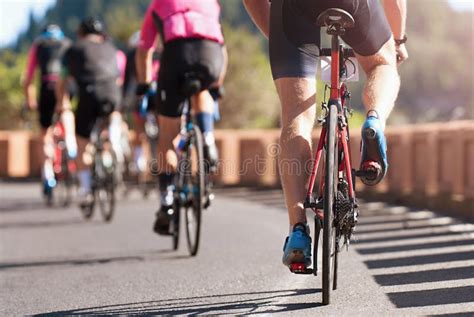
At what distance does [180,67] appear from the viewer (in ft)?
23.4

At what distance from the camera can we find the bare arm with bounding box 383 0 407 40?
5.10 metres

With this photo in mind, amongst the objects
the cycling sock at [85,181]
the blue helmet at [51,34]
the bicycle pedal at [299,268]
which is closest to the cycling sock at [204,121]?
the bicycle pedal at [299,268]

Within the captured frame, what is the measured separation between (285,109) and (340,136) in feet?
0.93

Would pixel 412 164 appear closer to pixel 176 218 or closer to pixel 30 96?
pixel 30 96

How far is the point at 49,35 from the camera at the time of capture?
1316cm

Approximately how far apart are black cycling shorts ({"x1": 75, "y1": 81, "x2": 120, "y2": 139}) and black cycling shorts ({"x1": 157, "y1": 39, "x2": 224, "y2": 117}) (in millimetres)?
3489

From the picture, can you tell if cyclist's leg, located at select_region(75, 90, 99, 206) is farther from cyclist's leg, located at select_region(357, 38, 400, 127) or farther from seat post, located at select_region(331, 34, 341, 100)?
seat post, located at select_region(331, 34, 341, 100)

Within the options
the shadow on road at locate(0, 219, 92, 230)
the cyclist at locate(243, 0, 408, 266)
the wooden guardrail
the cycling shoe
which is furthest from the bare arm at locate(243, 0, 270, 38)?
the shadow on road at locate(0, 219, 92, 230)

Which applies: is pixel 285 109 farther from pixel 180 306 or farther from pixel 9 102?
pixel 9 102

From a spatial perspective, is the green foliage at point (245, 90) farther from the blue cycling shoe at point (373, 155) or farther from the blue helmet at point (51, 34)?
the blue cycling shoe at point (373, 155)

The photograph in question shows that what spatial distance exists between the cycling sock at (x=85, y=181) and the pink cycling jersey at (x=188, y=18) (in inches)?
150

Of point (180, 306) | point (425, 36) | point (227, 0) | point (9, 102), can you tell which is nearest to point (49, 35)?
point (180, 306)

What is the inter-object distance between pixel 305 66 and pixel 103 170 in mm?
6025

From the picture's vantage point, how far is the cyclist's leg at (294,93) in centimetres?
454
